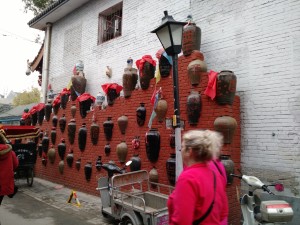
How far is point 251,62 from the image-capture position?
5816mm

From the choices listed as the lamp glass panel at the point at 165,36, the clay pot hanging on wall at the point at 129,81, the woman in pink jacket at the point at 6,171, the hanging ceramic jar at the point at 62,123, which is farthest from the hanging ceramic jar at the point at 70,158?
the lamp glass panel at the point at 165,36

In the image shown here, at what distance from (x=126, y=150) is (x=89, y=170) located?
5.36ft

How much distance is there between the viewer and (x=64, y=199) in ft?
26.3

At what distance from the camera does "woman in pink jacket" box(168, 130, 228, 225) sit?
2182mm

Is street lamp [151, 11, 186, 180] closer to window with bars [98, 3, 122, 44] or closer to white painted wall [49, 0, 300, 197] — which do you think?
white painted wall [49, 0, 300, 197]

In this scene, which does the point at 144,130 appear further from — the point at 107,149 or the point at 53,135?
the point at 53,135

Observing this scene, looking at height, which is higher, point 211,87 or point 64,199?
point 211,87

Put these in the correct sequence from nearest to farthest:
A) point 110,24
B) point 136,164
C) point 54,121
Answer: point 136,164
point 110,24
point 54,121

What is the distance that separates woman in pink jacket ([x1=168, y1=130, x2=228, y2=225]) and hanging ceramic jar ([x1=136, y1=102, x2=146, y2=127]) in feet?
15.2

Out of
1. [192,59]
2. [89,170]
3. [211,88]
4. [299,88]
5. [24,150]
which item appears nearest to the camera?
[299,88]

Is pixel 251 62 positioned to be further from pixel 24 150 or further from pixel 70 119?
pixel 24 150

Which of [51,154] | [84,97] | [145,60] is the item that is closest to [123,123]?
[145,60]

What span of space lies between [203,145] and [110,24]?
330 inches

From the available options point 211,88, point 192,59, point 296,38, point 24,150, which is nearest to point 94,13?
point 24,150
